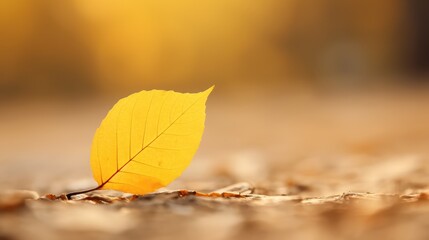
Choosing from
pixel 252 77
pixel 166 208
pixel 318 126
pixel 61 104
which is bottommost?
pixel 166 208

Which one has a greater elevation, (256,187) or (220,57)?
(220,57)

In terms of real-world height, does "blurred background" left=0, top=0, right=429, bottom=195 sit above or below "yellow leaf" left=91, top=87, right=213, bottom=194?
above

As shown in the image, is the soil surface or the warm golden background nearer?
the soil surface

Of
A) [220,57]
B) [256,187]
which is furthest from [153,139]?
[220,57]

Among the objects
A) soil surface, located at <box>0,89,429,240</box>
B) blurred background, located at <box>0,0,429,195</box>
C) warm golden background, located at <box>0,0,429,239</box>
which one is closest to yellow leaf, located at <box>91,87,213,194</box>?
soil surface, located at <box>0,89,429,240</box>

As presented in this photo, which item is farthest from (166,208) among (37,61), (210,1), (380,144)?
(210,1)

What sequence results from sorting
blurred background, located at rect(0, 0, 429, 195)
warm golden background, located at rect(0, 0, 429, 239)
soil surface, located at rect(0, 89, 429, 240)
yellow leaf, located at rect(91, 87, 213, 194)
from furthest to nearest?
blurred background, located at rect(0, 0, 429, 195) < warm golden background, located at rect(0, 0, 429, 239) < yellow leaf, located at rect(91, 87, 213, 194) < soil surface, located at rect(0, 89, 429, 240)

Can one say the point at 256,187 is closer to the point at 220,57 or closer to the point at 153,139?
the point at 153,139

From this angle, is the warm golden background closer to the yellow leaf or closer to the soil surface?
the soil surface

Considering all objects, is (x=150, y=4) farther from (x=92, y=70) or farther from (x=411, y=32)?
(x=411, y=32)
